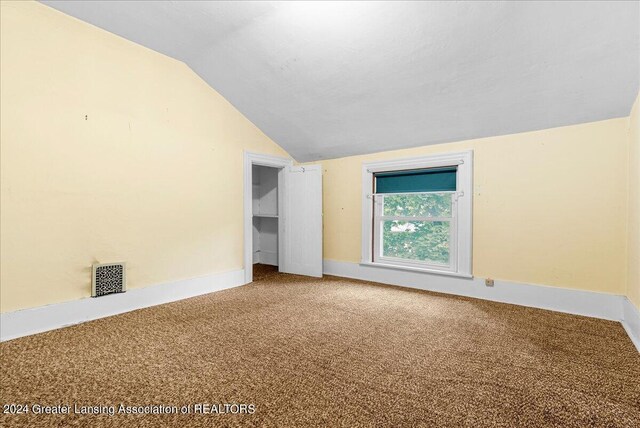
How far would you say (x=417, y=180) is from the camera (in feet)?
14.2

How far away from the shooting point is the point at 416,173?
4.32m

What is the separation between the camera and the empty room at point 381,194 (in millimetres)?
1784

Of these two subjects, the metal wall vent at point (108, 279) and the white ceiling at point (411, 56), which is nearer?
the white ceiling at point (411, 56)

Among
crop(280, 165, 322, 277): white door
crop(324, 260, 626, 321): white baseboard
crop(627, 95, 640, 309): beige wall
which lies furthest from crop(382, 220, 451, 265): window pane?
crop(627, 95, 640, 309): beige wall

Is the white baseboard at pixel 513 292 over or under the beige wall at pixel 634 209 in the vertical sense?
under

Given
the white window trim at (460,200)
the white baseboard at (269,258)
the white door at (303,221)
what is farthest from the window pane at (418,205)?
the white baseboard at (269,258)

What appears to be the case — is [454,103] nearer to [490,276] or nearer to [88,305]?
[490,276]

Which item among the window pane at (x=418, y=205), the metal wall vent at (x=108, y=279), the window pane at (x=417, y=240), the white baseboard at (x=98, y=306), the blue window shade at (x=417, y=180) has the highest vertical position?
the blue window shade at (x=417, y=180)

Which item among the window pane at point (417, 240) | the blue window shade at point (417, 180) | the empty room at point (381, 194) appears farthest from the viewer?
the window pane at point (417, 240)

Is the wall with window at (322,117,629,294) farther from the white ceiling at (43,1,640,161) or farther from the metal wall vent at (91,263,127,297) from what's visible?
the metal wall vent at (91,263,127,297)

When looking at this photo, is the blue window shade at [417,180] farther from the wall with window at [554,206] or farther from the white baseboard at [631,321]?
the white baseboard at [631,321]

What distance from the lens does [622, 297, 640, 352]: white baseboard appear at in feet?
7.93

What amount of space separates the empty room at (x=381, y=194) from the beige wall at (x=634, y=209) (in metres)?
0.05

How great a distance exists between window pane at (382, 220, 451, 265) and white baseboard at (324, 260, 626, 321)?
12.1 inches
